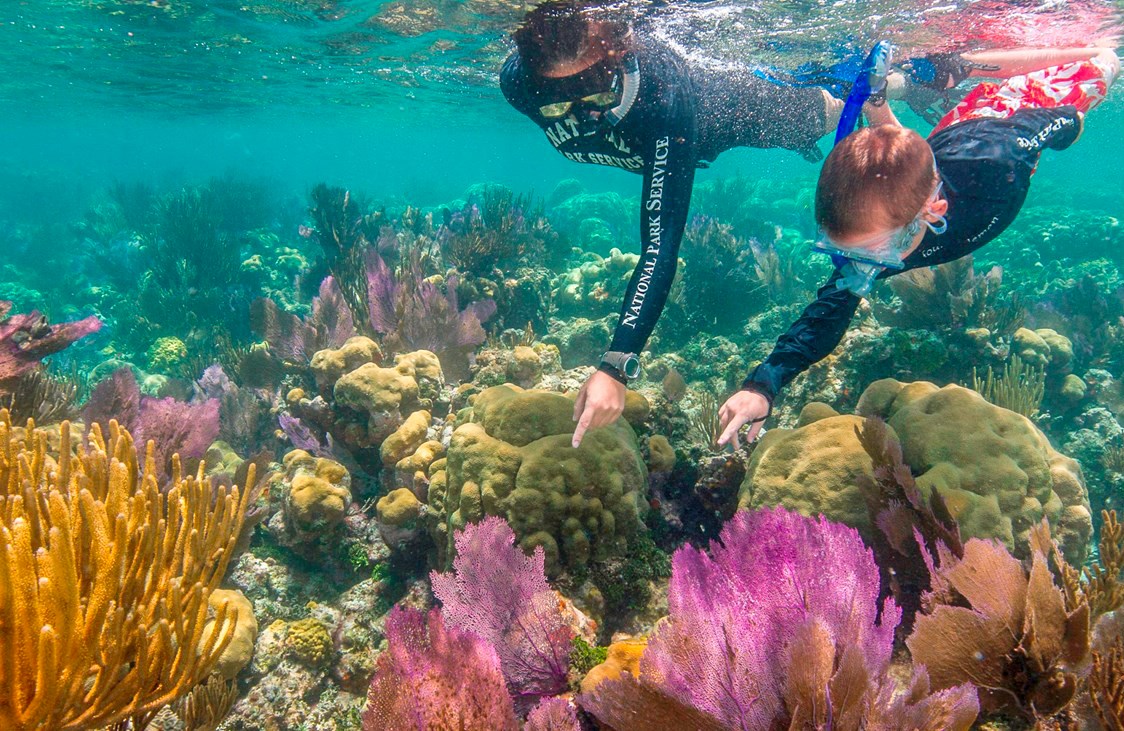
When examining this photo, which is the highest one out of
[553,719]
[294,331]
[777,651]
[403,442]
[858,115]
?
[858,115]

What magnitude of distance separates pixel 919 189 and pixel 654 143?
5.27 feet

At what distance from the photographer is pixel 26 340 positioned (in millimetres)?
4270

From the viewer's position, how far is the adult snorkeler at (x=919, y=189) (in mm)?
2346

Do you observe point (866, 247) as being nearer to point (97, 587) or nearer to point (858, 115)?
point (858, 115)

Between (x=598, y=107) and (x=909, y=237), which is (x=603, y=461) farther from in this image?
(x=598, y=107)

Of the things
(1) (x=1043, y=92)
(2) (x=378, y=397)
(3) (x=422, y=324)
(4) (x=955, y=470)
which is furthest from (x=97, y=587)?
(1) (x=1043, y=92)

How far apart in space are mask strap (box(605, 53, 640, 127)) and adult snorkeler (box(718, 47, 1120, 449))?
1.58m

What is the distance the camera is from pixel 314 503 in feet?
14.0

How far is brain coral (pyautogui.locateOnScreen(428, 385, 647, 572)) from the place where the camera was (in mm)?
3184

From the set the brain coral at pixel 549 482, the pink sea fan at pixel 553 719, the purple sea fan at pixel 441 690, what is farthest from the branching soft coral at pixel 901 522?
the purple sea fan at pixel 441 690

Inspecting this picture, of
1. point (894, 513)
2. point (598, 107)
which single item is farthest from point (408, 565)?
point (598, 107)

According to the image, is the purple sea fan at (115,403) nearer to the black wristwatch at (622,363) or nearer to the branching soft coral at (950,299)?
the black wristwatch at (622,363)

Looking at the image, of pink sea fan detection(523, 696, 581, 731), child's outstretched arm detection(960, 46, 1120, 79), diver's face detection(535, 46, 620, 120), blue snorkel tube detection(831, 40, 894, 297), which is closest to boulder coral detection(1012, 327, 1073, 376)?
child's outstretched arm detection(960, 46, 1120, 79)

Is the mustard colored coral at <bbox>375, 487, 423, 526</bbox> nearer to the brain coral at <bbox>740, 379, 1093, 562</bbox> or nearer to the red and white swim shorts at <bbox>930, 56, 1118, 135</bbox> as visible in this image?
the brain coral at <bbox>740, 379, 1093, 562</bbox>
